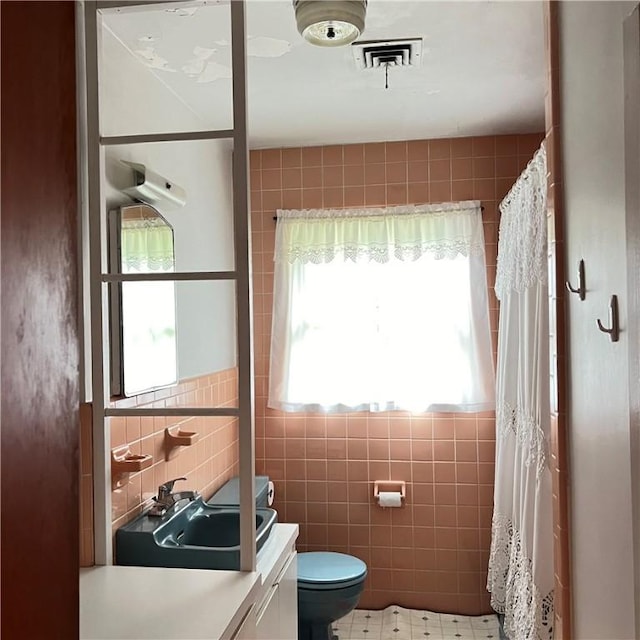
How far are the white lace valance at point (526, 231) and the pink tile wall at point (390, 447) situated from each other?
454 mm

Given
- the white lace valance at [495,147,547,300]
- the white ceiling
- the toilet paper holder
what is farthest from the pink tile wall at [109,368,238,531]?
the white lace valance at [495,147,547,300]

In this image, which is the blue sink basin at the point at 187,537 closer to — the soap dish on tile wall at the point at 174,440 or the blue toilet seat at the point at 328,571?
the soap dish on tile wall at the point at 174,440

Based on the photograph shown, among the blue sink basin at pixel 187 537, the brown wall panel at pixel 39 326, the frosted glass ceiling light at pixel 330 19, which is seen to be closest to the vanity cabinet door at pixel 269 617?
the blue sink basin at pixel 187 537

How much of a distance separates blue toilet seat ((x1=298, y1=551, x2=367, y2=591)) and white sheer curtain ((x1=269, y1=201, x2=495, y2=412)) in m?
0.73

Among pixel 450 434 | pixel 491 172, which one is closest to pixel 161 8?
pixel 491 172

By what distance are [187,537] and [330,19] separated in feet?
5.66

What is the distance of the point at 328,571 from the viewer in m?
2.80

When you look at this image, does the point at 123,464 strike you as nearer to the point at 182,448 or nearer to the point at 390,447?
the point at 182,448

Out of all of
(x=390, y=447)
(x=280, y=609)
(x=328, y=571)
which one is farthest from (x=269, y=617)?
(x=390, y=447)

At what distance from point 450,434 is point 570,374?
1747mm

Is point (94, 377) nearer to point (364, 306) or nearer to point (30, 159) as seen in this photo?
point (30, 159)

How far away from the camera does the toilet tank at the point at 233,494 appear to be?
2.70 meters

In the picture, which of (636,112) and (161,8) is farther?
(161,8)

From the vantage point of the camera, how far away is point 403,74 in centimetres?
246
